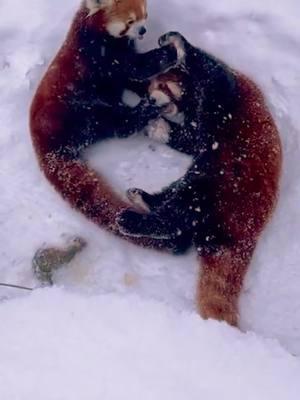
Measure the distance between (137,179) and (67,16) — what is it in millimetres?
932

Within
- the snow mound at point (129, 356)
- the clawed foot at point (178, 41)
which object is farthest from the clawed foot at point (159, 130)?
the snow mound at point (129, 356)

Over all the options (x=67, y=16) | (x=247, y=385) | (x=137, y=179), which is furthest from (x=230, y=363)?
(x=67, y=16)

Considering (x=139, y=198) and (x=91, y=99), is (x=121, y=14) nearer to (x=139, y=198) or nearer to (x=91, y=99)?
(x=91, y=99)

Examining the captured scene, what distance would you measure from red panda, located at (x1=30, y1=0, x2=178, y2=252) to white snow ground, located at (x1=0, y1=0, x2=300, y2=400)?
0.13 metres

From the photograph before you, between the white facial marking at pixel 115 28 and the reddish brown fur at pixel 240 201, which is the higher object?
the white facial marking at pixel 115 28

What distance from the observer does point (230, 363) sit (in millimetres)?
2584

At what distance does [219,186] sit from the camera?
285 cm

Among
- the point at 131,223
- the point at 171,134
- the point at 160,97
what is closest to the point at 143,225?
the point at 131,223

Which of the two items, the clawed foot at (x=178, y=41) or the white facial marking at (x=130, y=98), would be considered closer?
the clawed foot at (x=178, y=41)

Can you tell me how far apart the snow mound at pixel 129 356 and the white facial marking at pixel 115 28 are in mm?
1226

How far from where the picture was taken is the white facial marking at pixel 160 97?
3199 mm

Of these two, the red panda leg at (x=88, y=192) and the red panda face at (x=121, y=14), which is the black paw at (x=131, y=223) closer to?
the red panda leg at (x=88, y=192)

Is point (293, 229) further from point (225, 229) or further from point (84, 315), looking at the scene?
point (84, 315)

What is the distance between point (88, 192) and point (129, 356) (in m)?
0.79
